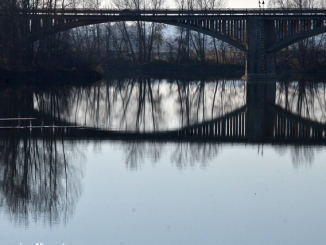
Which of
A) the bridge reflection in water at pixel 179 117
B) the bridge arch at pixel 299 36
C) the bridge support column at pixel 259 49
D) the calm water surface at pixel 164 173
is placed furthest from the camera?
the bridge support column at pixel 259 49

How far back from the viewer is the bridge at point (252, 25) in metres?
61.4

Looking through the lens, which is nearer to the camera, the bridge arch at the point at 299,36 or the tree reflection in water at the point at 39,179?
the tree reflection in water at the point at 39,179

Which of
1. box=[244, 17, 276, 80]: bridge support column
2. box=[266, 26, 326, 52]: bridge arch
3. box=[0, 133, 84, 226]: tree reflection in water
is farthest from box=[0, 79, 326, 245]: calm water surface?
box=[244, 17, 276, 80]: bridge support column

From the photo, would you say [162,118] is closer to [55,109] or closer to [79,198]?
[55,109]

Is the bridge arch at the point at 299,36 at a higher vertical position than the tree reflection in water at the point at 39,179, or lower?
higher

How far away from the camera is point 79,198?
1252 centimetres

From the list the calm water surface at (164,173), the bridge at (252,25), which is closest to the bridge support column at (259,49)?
the bridge at (252,25)

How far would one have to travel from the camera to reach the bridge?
61.4 m

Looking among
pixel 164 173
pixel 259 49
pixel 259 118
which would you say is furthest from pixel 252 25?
pixel 164 173

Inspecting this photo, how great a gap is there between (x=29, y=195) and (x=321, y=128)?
44.2ft

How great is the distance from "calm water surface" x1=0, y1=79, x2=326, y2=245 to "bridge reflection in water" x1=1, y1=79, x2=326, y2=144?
0.07 meters

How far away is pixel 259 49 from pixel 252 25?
2.26 metres

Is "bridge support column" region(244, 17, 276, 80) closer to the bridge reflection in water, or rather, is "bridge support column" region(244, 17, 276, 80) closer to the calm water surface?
the bridge reflection in water

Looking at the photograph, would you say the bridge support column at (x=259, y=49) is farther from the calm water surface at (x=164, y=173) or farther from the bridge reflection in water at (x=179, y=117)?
the calm water surface at (x=164, y=173)
